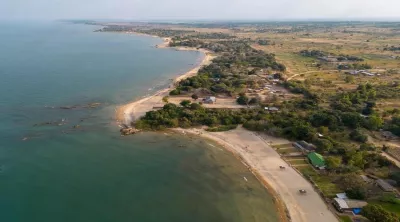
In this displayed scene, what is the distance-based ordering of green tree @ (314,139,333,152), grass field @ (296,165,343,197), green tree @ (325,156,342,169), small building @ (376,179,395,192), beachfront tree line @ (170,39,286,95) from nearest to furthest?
small building @ (376,179,395,192) → grass field @ (296,165,343,197) → green tree @ (325,156,342,169) → green tree @ (314,139,333,152) → beachfront tree line @ (170,39,286,95)

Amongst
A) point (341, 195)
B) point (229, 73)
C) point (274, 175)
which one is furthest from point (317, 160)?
point (229, 73)

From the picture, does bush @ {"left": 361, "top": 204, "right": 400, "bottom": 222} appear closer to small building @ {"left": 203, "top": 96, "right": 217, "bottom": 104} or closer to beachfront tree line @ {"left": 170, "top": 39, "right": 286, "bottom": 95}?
small building @ {"left": 203, "top": 96, "right": 217, "bottom": 104}

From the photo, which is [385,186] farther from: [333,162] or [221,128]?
[221,128]

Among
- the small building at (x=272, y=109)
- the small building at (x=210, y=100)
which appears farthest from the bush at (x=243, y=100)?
the small building at (x=272, y=109)

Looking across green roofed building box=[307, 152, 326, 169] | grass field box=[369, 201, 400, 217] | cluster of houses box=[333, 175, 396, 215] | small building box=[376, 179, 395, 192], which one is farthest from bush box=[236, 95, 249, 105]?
grass field box=[369, 201, 400, 217]

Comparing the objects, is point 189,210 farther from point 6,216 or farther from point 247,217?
point 6,216

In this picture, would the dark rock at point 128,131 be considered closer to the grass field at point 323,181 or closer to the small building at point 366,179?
the grass field at point 323,181

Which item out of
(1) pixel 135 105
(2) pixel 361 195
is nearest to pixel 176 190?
(2) pixel 361 195
